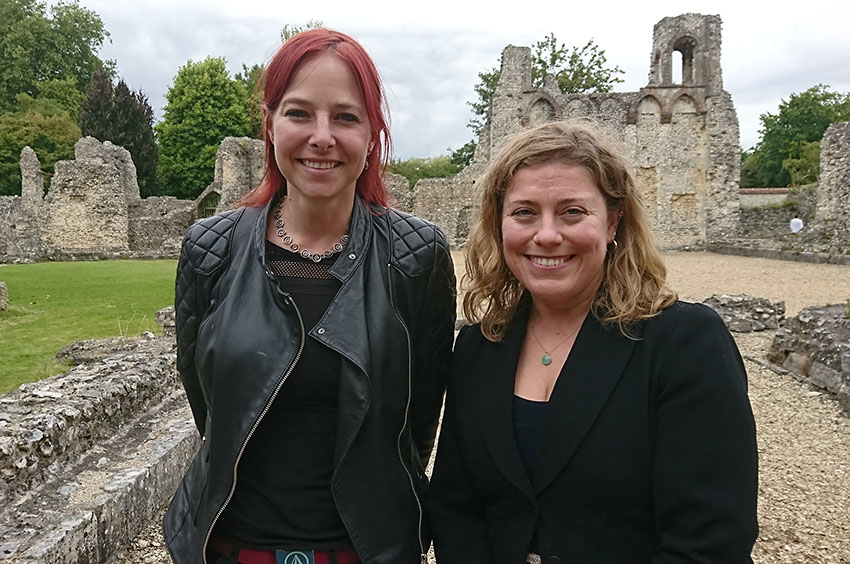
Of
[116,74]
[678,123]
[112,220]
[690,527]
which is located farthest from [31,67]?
[690,527]

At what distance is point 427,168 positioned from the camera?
4519cm

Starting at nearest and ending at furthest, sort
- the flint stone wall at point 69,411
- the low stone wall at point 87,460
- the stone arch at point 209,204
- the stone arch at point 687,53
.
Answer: the low stone wall at point 87,460 → the flint stone wall at point 69,411 → the stone arch at point 687,53 → the stone arch at point 209,204

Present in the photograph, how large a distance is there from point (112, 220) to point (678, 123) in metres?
22.4

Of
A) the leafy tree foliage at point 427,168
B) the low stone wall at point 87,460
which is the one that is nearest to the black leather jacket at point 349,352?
the low stone wall at point 87,460

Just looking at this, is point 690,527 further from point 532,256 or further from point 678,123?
point 678,123

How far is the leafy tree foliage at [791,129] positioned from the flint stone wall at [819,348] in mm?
42805

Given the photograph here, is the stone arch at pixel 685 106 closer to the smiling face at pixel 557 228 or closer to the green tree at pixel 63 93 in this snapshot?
the smiling face at pixel 557 228

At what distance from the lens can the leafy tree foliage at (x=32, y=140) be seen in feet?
106

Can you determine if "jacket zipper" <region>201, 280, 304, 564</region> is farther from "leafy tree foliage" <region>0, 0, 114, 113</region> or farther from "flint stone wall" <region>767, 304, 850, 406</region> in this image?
"leafy tree foliage" <region>0, 0, 114, 113</region>

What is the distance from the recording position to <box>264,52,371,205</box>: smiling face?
1.74 meters

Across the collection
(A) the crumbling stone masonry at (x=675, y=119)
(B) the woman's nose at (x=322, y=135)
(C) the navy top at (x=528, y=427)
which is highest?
(A) the crumbling stone masonry at (x=675, y=119)

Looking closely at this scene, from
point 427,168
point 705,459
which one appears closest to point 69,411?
point 705,459

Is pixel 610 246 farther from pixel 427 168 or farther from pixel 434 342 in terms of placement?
pixel 427 168

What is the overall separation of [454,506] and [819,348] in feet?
20.8
